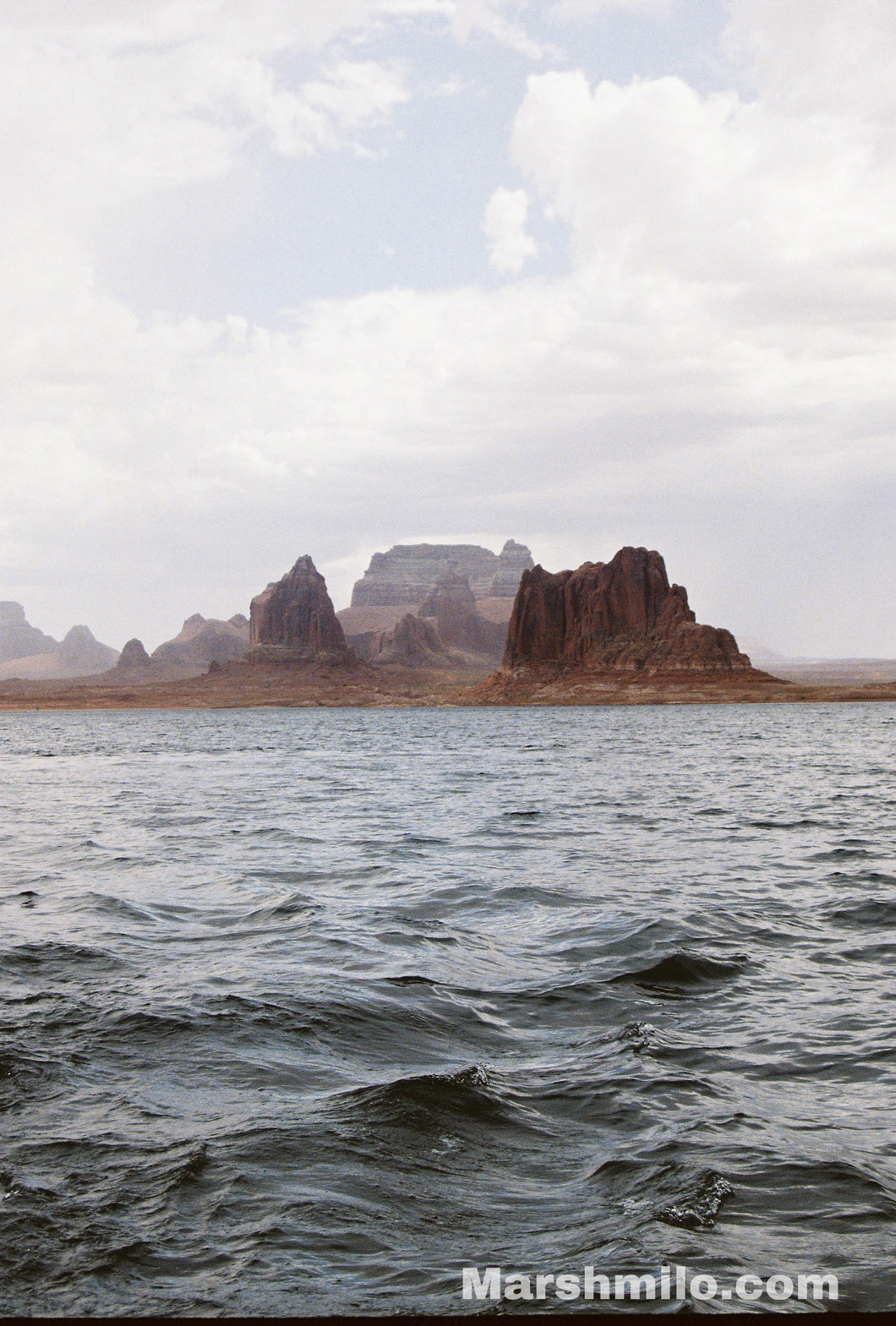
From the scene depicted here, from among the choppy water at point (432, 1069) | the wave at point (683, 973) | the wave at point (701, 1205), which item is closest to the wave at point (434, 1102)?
the choppy water at point (432, 1069)

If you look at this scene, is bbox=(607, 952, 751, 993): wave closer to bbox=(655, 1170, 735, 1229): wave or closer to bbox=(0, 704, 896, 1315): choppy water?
bbox=(0, 704, 896, 1315): choppy water

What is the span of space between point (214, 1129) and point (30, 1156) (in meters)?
1.45

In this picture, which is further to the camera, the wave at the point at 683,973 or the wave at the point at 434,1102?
the wave at the point at 683,973

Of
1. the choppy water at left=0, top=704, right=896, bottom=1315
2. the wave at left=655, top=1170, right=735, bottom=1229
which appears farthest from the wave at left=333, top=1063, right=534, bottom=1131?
the wave at left=655, top=1170, right=735, bottom=1229

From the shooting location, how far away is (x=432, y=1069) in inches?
397

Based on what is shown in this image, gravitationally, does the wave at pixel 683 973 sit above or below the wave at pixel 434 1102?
below

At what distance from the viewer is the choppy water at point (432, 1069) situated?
647cm

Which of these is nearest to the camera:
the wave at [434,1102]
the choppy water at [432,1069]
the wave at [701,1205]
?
the choppy water at [432,1069]

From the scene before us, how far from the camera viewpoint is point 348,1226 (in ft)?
22.4

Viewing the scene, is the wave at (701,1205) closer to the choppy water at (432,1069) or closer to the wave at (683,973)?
the choppy water at (432,1069)

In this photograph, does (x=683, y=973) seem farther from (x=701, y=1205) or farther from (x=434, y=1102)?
(x=701, y=1205)

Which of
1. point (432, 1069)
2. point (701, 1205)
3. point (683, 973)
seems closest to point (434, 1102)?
point (432, 1069)

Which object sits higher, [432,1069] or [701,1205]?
[701,1205]

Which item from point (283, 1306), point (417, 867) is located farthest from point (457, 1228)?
point (417, 867)
